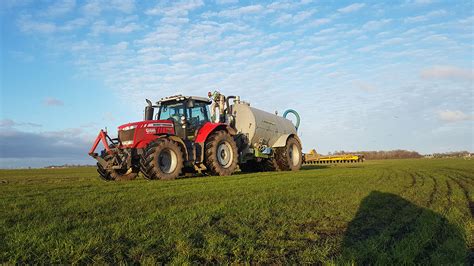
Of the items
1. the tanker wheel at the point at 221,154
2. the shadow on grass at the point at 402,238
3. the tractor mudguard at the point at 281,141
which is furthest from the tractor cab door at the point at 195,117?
the shadow on grass at the point at 402,238

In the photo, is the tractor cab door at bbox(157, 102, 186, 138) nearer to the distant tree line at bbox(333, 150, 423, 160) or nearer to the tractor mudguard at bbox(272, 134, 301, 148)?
the tractor mudguard at bbox(272, 134, 301, 148)

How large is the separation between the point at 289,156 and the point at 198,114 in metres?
5.75

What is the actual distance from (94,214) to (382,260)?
164 inches

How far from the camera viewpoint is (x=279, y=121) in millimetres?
19156

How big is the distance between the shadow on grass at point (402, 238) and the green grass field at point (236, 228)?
0.04 feet

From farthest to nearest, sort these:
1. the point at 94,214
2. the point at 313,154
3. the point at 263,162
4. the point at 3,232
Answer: the point at 313,154 → the point at 263,162 → the point at 94,214 → the point at 3,232

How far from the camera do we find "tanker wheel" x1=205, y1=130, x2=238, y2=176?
13.7 metres

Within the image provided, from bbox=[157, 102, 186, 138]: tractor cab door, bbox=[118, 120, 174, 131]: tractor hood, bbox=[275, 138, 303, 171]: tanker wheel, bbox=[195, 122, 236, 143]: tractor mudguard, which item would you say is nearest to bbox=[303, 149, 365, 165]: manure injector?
bbox=[275, 138, 303, 171]: tanker wheel

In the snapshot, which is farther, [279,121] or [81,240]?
[279,121]

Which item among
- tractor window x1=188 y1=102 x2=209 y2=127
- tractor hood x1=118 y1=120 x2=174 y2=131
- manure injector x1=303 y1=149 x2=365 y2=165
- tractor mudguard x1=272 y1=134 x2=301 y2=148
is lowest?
manure injector x1=303 y1=149 x2=365 y2=165

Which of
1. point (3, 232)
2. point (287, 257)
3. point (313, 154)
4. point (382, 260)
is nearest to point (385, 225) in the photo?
point (382, 260)

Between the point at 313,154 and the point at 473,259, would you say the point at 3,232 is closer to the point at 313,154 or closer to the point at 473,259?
the point at 473,259

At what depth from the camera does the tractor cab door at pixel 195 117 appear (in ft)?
45.9

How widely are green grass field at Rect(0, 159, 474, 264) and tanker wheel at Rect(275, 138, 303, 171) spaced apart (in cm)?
963
